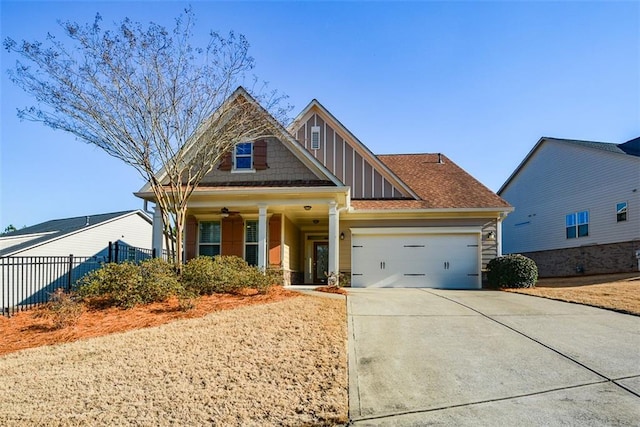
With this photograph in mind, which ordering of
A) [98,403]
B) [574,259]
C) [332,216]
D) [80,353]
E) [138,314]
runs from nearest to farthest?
[98,403], [80,353], [138,314], [332,216], [574,259]

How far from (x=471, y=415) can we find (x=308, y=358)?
2.41m

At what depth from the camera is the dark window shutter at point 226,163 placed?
52.0 ft

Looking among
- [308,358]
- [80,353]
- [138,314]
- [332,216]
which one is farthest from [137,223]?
[308,358]

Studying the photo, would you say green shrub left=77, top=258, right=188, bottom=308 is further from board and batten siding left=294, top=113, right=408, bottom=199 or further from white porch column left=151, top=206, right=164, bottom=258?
board and batten siding left=294, top=113, right=408, bottom=199

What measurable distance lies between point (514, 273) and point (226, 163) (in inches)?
403

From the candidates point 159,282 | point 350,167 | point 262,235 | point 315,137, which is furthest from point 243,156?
point 159,282

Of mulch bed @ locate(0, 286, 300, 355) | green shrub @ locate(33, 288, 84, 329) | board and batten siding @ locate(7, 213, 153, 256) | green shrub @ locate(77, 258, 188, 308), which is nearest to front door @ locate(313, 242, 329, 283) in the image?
mulch bed @ locate(0, 286, 300, 355)

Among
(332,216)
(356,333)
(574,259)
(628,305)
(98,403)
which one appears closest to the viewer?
(98,403)

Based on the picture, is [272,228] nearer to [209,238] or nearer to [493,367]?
[209,238]

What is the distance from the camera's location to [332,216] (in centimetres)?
1498

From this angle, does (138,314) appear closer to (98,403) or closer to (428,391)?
(98,403)

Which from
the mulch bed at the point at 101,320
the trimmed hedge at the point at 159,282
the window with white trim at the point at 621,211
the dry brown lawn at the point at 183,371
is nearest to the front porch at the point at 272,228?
the trimmed hedge at the point at 159,282

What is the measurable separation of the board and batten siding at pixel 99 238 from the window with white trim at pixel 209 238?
309 inches

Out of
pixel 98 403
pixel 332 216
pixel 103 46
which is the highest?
pixel 103 46
